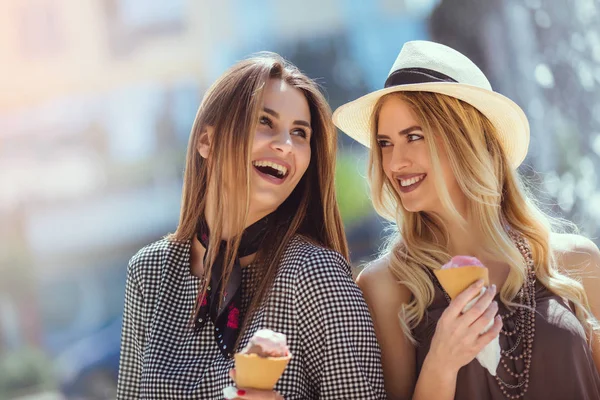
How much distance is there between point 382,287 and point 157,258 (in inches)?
30.1

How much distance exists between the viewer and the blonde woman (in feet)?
7.47

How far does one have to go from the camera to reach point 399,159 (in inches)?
96.0

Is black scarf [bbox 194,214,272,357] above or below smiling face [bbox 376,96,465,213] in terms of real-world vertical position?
below

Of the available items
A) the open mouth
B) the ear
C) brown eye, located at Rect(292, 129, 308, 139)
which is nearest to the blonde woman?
brown eye, located at Rect(292, 129, 308, 139)

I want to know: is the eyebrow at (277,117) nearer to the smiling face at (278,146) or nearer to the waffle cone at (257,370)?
the smiling face at (278,146)

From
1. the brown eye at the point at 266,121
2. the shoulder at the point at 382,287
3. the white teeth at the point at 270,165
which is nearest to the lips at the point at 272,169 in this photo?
the white teeth at the point at 270,165

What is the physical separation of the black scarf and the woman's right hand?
0.61 m

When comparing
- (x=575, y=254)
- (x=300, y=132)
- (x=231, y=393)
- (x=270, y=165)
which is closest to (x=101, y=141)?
(x=300, y=132)

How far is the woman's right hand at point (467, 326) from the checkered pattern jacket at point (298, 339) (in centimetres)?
24

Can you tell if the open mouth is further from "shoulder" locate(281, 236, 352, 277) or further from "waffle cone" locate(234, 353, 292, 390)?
"waffle cone" locate(234, 353, 292, 390)

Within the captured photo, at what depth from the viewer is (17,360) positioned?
176 inches

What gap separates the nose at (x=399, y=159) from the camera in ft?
7.96

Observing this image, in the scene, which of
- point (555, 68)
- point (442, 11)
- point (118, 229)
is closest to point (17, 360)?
point (118, 229)

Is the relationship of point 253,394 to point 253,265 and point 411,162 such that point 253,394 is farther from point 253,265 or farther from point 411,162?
point 411,162
